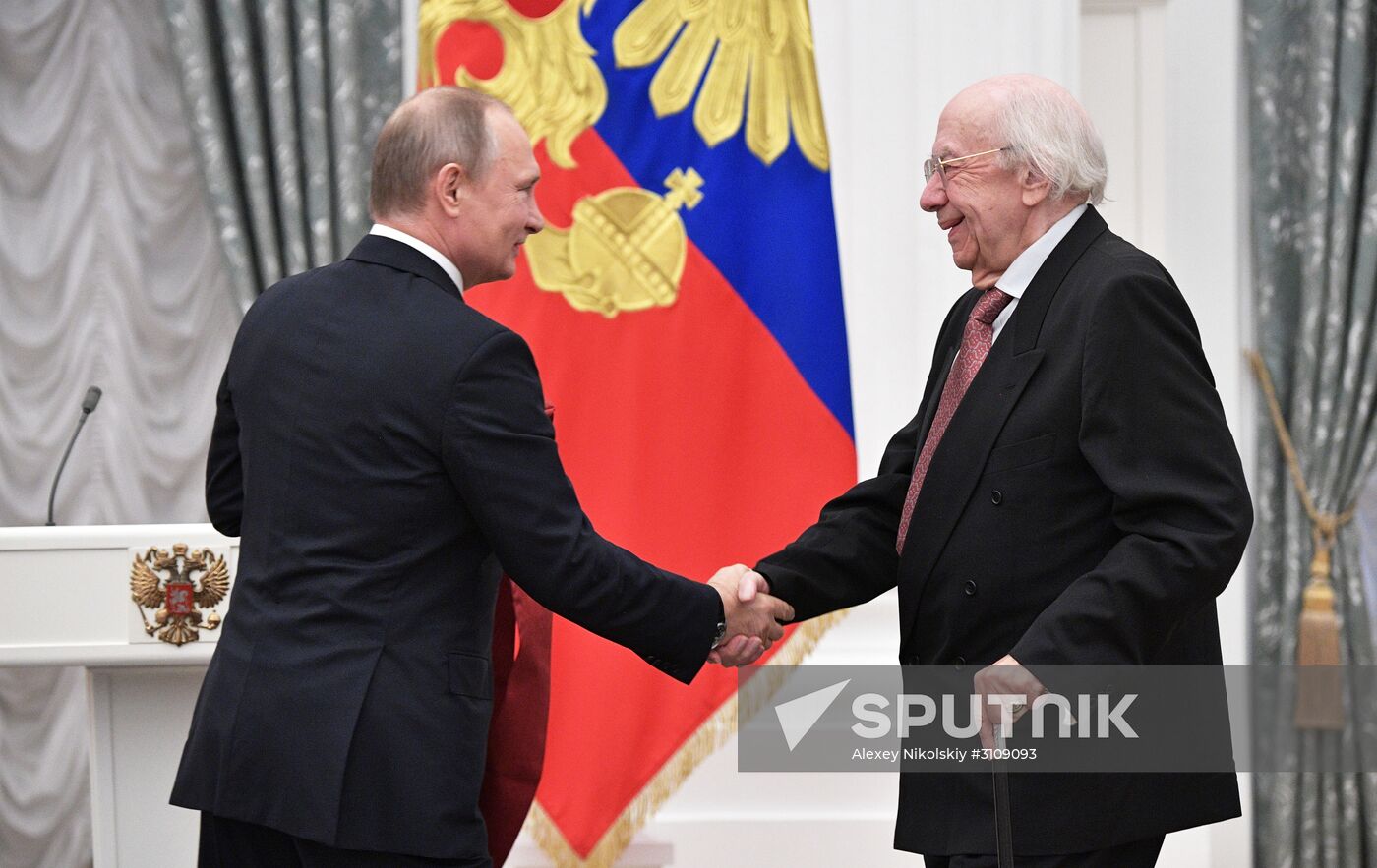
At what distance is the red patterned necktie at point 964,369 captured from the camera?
2100mm

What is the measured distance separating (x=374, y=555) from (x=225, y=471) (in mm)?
489

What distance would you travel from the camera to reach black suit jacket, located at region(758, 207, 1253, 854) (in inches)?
68.9

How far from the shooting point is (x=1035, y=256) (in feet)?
6.76

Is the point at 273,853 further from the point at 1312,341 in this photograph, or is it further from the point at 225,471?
the point at 1312,341

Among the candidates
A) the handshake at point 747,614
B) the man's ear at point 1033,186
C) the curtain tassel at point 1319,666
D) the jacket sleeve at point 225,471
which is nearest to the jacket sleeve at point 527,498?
the handshake at point 747,614

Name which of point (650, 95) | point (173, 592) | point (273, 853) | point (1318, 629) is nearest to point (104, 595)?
point (173, 592)

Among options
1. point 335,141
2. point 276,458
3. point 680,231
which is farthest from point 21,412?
point 276,458

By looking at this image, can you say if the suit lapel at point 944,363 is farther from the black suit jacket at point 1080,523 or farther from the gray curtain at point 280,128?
the gray curtain at point 280,128

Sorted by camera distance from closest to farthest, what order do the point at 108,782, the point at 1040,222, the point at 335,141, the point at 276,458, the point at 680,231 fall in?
1. the point at 276,458
2. the point at 1040,222
3. the point at 108,782
4. the point at 680,231
5. the point at 335,141

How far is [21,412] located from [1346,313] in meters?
3.91

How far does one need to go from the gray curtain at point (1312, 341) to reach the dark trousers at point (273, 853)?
2.87m

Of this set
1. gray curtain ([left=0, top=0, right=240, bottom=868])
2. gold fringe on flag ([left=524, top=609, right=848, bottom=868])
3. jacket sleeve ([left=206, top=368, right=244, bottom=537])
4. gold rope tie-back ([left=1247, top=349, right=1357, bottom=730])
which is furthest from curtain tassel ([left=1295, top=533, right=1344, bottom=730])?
gray curtain ([left=0, top=0, right=240, bottom=868])

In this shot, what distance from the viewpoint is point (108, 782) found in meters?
3.10

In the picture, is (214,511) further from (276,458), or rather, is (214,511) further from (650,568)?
(650,568)
